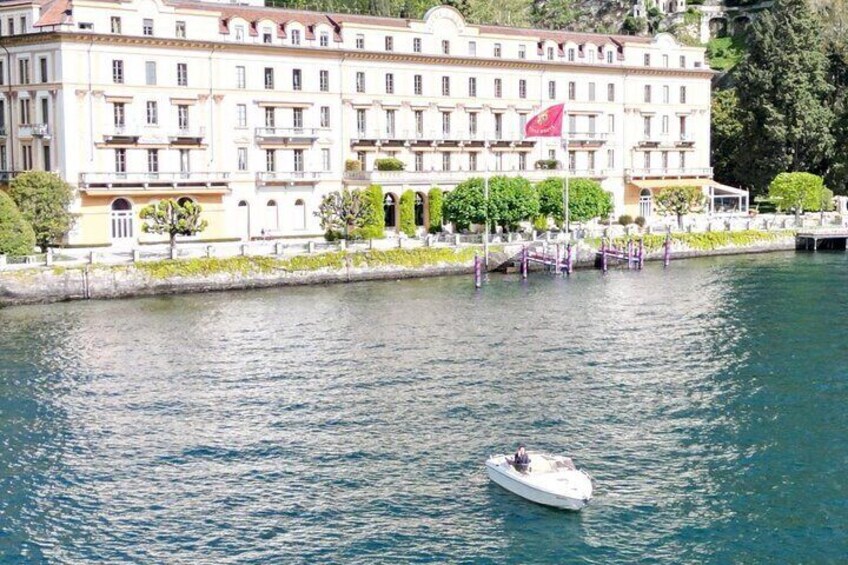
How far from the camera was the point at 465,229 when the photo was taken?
395 feet

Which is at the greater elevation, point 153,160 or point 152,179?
point 153,160

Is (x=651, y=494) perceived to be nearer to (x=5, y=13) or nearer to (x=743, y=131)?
(x=5, y=13)

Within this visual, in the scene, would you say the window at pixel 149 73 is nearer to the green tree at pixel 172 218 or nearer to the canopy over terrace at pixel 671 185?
the green tree at pixel 172 218

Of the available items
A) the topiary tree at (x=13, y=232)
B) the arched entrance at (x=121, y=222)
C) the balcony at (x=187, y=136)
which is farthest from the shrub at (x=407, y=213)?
the topiary tree at (x=13, y=232)

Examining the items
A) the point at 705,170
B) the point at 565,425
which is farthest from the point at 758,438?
the point at 705,170

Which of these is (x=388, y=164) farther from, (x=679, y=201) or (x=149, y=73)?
(x=679, y=201)

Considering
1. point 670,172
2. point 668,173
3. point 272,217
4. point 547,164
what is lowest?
point 272,217

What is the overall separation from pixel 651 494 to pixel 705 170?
337ft

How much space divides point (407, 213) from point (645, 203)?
33712 millimetres

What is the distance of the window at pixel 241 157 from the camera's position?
115938 millimetres

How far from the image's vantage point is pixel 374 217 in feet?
375

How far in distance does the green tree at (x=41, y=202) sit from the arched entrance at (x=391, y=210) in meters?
32.1

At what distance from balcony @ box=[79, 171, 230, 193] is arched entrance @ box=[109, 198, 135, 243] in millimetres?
1616

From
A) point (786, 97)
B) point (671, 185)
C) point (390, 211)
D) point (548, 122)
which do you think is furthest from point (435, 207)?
point (786, 97)
